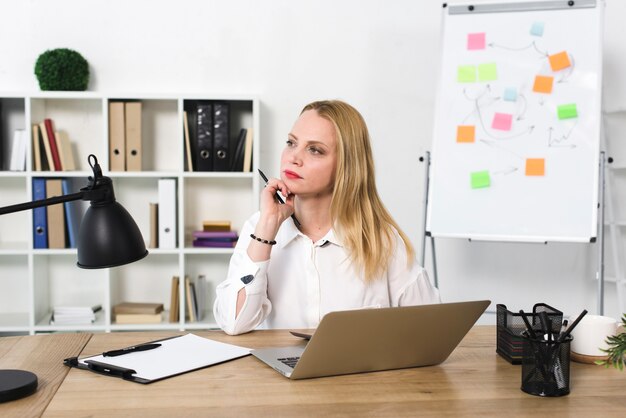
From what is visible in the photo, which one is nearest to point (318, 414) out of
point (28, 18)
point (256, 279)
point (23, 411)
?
point (23, 411)

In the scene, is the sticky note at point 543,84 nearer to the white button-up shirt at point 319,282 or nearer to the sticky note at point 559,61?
the sticky note at point 559,61

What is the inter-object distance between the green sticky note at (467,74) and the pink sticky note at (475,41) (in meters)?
0.10

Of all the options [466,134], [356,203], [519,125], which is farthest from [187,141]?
[356,203]

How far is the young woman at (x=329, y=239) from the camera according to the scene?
1933 millimetres

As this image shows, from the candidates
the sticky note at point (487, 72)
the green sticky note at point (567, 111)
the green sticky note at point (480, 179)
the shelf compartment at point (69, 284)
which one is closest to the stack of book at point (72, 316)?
the shelf compartment at point (69, 284)

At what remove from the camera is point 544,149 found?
10.2 feet

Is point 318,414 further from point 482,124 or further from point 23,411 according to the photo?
point 482,124

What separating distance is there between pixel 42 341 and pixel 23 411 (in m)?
0.45

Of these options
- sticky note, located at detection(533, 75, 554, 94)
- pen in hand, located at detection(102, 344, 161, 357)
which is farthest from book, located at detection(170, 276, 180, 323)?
pen in hand, located at detection(102, 344, 161, 357)

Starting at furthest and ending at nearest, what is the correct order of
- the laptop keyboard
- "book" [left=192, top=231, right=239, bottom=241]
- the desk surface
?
"book" [left=192, top=231, right=239, bottom=241]
the laptop keyboard
the desk surface

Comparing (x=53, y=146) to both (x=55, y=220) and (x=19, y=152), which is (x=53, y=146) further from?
(x=55, y=220)

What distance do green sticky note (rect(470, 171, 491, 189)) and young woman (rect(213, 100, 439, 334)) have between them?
125 centimetres

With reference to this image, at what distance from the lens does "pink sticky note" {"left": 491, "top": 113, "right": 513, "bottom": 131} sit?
10.4ft

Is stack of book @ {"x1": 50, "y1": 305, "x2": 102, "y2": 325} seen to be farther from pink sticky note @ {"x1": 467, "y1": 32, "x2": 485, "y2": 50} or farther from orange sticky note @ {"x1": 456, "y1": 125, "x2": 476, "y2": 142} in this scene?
pink sticky note @ {"x1": 467, "y1": 32, "x2": 485, "y2": 50}
